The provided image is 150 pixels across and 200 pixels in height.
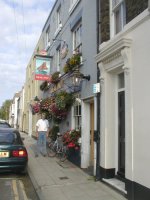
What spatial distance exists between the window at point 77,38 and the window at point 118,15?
10.7 feet

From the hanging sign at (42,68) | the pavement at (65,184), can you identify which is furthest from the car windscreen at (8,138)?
the hanging sign at (42,68)

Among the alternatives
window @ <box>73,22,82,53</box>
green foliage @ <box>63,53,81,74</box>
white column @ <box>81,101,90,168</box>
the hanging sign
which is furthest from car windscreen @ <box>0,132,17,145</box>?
the hanging sign

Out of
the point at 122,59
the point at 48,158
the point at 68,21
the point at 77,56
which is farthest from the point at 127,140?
the point at 68,21

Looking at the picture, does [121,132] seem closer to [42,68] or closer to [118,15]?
[118,15]

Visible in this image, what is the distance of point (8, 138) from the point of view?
34.2 ft

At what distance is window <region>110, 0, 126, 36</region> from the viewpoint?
28.3 ft

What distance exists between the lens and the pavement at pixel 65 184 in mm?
7453

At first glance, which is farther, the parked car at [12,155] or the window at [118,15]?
the parked car at [12,155]

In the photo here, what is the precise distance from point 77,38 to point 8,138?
5.19 meters

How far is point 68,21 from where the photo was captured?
14.3 meters

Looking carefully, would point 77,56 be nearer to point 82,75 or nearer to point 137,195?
point 82,75

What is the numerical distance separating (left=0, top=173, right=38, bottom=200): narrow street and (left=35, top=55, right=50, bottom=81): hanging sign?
7177 millimetres

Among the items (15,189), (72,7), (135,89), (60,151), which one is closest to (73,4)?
(72,7)

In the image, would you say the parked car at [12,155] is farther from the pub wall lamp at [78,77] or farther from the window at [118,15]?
the window at [118,15]
